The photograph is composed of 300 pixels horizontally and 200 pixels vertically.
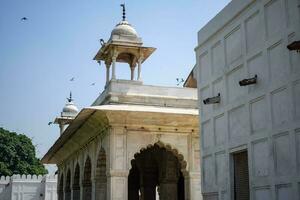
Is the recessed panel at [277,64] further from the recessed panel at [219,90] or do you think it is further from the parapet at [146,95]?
the parapet at [146,95]

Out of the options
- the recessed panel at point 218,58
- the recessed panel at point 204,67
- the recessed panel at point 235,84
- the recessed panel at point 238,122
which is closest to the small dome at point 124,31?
the recessed panel at point 204,67

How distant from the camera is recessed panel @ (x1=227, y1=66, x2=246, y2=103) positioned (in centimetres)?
945

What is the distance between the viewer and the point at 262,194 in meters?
8.55

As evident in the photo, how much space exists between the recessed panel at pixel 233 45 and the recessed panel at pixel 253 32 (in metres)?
0.34

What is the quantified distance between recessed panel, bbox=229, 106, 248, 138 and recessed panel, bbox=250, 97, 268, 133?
0.78 ft

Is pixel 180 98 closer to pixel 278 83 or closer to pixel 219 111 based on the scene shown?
pixel 219 111

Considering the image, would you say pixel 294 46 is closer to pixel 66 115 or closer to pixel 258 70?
pixel 258 70

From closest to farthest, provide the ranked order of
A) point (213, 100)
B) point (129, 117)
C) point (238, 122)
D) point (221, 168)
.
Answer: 1. point (238, 122)
2. point (221, 168)
3. point (213, 100)
4. point (129, 117)

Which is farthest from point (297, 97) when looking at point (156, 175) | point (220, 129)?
point (156, 175)

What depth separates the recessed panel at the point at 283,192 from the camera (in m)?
7.79

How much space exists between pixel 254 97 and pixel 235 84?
0.84 m

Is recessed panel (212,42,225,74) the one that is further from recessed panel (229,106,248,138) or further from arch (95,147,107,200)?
arch (95,147,107,200)

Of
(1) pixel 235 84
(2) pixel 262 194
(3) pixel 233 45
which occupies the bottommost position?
(2) pixel 262 194

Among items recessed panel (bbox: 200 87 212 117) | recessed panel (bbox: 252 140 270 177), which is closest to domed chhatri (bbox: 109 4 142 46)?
recessed panel (bbox: 200 87 212 117)
